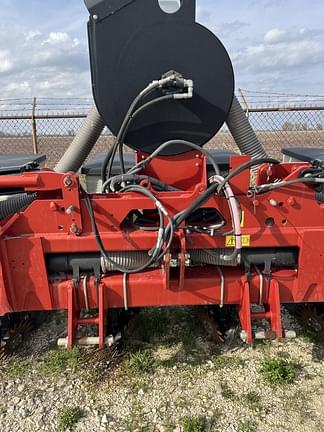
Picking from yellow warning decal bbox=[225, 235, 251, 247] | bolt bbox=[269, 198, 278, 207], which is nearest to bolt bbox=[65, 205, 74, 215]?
Result: yellow warning decal bbox=[225, 235, 251, 247]

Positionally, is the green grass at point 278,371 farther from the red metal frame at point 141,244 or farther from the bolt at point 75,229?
the bolt at point 75,229

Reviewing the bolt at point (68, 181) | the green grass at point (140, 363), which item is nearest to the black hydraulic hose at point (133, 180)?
the bolt at point (68, 181)

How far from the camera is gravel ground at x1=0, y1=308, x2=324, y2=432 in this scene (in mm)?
2416

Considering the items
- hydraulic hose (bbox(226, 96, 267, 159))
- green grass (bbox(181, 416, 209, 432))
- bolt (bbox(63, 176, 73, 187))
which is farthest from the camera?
hydraulic hose (bbox(226, 96, 267, 159))

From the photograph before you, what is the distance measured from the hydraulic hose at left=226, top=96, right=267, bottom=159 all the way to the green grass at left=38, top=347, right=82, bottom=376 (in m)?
1.95

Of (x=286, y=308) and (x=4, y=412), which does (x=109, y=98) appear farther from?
(x=286, y=308)

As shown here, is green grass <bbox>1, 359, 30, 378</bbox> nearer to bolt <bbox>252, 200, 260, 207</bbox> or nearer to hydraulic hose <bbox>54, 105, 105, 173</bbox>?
hydraulic hose <bbox>54, 105, 105, 173</bbox>

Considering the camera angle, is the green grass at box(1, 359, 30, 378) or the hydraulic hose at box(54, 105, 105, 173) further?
the hydraulic hose at box(54, 105, 105, 173)

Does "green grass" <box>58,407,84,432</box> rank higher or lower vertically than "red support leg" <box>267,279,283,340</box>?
lower

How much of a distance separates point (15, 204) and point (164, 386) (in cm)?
151

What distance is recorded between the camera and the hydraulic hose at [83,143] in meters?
3.11

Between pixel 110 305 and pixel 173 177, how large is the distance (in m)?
0.96

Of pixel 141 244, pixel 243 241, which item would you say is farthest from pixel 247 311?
pixel 141 244

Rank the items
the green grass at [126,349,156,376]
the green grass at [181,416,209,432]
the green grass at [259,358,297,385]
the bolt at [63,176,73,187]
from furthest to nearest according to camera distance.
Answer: the green grass at [126,349,156,376], the green grass at [259,358,297,385], the bolt at [63,176,73,187], the green grass at [181,416,209,432]
